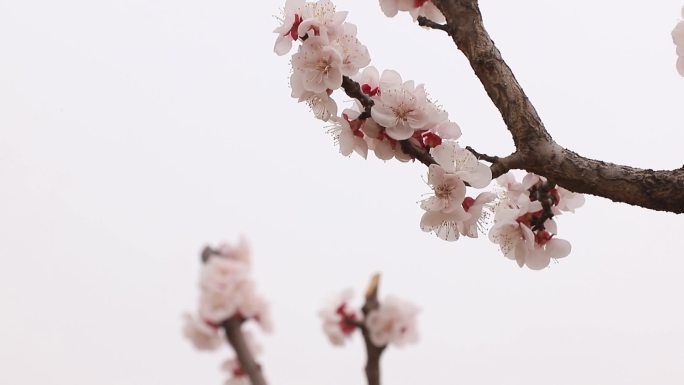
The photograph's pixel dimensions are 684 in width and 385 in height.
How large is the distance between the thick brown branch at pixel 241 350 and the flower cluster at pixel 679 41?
25.5 inches

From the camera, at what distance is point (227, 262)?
128 centimetres

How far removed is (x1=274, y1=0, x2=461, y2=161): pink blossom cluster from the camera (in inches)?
34.7

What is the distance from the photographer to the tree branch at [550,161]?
2.65 ft

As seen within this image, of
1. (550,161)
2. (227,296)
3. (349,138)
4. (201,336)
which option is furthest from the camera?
(201,336)

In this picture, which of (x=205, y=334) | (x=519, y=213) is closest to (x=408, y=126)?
(x=519, y=213)

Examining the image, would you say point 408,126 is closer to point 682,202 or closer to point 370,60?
point 370,60

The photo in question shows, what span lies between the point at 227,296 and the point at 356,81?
426mm

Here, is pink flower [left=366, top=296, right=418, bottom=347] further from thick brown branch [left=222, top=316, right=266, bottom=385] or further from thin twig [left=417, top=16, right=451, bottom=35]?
thin twig [left=417, top=16, right=451, bottom=35]

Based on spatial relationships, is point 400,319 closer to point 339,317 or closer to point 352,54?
point 339,317

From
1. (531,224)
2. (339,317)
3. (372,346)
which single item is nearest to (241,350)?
(372,346)

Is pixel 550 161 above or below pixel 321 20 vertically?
below

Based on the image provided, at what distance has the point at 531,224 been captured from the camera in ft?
3.19

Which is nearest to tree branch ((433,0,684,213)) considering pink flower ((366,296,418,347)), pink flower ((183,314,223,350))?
pink flower ((366,296,418,347))

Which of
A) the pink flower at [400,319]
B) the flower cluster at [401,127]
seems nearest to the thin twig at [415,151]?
the flower cluster at [401,127]
